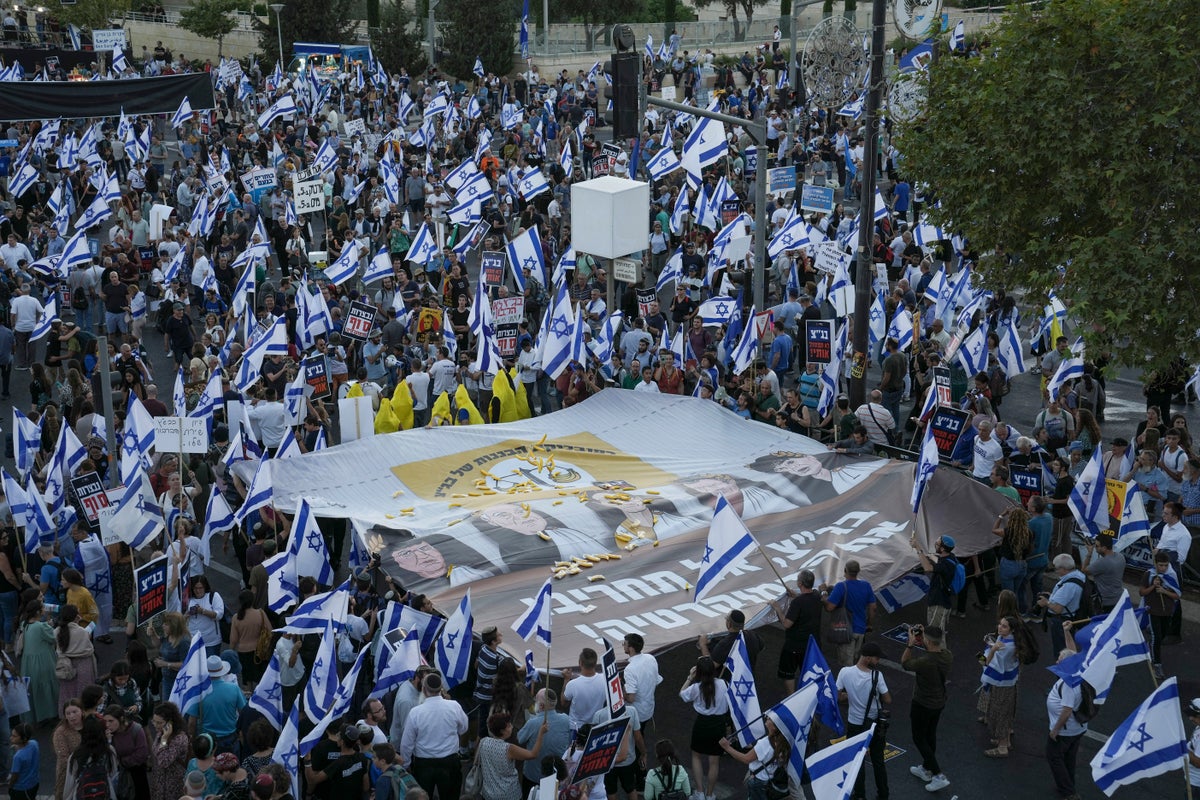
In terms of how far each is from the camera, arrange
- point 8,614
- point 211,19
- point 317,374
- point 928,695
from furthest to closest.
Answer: point 211,19 < point 317,374 < point 8,614 < point 928,695

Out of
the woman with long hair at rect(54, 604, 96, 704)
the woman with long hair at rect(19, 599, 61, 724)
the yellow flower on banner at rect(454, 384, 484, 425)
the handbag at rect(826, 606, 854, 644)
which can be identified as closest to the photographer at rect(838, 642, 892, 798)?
the handbag at rect(826, 606, 854, 644)

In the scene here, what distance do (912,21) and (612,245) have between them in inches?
214

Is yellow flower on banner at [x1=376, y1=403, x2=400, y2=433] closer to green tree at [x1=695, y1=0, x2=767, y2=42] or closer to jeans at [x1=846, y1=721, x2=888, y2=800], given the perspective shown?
jeans at [x1=846, y1=721, x2=888, y2=800]

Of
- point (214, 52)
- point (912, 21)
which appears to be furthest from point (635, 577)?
point (214, 52)

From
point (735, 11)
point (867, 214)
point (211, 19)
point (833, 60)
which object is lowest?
point (867, 214)

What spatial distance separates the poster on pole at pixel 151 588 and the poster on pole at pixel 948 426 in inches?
343

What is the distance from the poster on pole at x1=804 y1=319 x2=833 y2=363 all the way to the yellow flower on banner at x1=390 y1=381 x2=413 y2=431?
17.5ft

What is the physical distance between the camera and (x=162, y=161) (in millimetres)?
41000

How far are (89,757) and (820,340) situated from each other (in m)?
11.1

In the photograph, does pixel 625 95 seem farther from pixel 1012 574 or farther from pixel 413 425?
pixel 1012 574

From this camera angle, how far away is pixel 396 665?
11.5 meters

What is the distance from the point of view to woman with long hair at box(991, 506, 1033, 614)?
14078 mm

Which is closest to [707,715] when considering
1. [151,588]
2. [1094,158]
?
[151,588]

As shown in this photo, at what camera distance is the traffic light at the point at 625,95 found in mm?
18625
